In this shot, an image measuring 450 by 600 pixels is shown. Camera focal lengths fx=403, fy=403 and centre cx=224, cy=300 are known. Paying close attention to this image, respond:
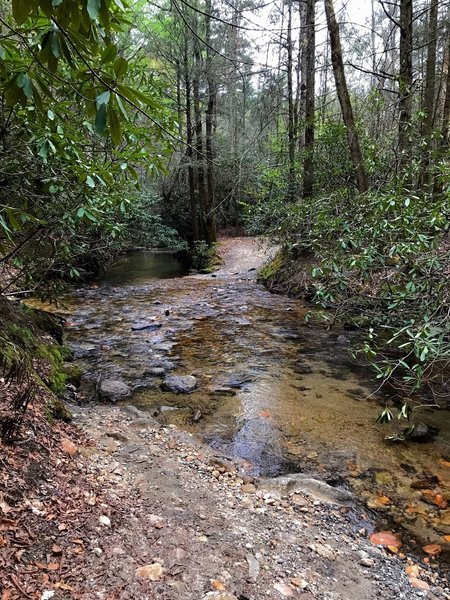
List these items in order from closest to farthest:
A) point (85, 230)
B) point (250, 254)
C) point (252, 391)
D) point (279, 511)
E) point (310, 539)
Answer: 1. point (310, 539)
2. point (279, 511)
3. point (252, 391)
4. point (85, 230)
5. point (250, 254)

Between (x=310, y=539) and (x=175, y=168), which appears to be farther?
(x=175, y=168)

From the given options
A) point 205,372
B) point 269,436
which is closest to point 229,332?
point 205,372

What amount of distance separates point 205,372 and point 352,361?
2.33m

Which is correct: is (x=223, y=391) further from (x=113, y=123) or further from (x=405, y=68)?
(x=405, y=68)

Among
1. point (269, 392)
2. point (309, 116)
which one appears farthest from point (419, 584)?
point (309, 116)

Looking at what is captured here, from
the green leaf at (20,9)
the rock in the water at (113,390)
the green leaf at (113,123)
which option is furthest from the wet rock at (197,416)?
the green leaf at (20,9)

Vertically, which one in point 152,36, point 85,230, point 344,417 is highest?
point 152,36

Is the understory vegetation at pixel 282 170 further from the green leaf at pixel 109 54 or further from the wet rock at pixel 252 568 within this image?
the wet rock at pixel 252 568

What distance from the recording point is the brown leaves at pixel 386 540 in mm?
2828

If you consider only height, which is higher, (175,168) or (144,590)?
(175,168)

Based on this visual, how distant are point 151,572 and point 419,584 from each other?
1.65 metres

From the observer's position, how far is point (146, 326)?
8531mm

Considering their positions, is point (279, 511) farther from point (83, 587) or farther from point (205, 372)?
point (205, 372)

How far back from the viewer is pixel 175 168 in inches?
722
